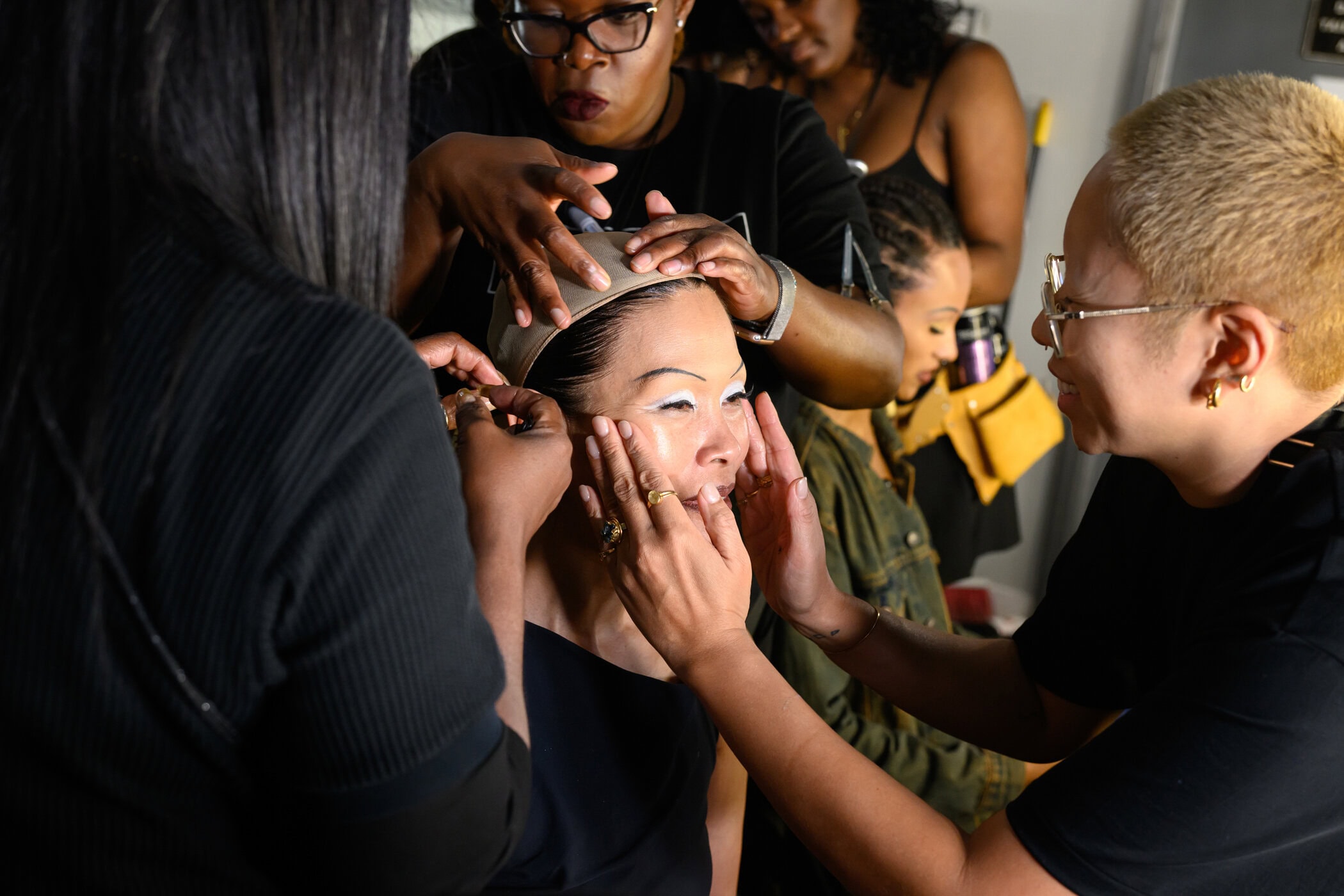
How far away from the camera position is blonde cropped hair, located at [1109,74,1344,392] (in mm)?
1024

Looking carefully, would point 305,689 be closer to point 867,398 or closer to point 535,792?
point 535,792

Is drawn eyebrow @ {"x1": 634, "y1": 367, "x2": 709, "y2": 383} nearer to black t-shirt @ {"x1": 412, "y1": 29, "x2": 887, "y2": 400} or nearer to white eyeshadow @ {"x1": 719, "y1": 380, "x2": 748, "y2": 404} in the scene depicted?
white eyeshadow @ {"x1": 719, "y1": 380, "x2": 748, "y2": 404}

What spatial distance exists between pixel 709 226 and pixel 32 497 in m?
0.84

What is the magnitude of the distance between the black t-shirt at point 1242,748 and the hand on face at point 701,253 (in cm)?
61

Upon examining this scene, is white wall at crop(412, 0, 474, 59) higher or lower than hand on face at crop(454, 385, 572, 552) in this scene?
higher

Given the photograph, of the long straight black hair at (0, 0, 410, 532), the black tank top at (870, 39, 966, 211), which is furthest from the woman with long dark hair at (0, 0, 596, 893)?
the black tank top at (870, 39, 966, 211)

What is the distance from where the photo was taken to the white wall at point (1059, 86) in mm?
3484

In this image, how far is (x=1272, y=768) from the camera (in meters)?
0.97

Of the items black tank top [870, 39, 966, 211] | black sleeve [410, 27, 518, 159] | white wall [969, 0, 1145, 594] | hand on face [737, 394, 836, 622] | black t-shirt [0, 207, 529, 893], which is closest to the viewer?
black t-shirt [0, 207, 529, 893]

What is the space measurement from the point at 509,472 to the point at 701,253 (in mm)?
402

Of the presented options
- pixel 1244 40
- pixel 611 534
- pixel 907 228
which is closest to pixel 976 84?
pixel 907 228

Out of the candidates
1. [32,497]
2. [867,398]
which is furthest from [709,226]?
[32,497]

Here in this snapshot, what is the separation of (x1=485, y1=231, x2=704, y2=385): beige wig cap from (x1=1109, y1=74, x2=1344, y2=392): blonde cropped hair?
537 millimetres

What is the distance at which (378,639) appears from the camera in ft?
2.26
